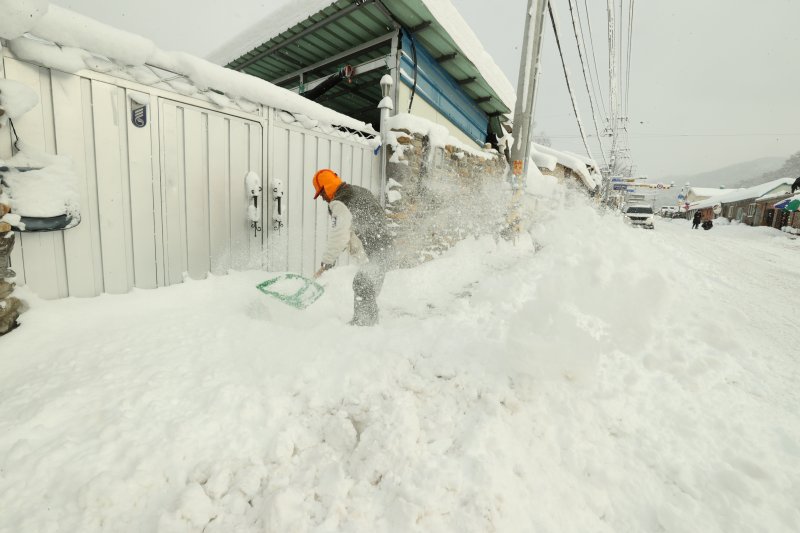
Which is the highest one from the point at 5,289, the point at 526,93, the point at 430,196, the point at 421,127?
the point at 526,93

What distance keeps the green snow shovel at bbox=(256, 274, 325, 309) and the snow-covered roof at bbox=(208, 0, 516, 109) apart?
4.40m

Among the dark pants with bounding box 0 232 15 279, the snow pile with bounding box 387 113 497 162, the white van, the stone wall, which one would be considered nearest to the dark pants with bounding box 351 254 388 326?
the stone wall

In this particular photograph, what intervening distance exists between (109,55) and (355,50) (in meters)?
4.56

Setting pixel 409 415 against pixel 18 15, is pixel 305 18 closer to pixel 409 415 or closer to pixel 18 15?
pixel 18 15

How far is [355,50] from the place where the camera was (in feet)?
20.8

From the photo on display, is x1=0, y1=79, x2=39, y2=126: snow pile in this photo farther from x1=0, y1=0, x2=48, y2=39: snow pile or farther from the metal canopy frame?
the metal canopy frame

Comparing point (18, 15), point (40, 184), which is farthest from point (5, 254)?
point (18, 15)

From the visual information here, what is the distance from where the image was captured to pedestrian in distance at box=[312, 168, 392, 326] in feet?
10.4

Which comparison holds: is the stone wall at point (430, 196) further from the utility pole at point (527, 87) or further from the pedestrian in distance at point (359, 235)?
the pedestrian in distance at point (359, 235)

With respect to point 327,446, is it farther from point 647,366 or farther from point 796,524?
point 647,366

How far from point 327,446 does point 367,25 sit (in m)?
6.40

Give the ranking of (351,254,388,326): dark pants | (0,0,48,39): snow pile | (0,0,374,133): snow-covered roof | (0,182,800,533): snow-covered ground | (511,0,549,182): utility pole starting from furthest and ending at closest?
1. (511,0,549,182): utility pole
2. (351,254,388,326): dark pants
3. (0,0,374,133): snow-covered roof
4. (0,0,48,39): snow pile
5. (0,182,800,533): snow-covered ground

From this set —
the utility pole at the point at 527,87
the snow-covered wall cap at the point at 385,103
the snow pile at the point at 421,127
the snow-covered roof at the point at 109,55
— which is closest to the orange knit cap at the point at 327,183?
the snow-covered roof at the point at 109,55

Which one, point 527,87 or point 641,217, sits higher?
point 527,87
